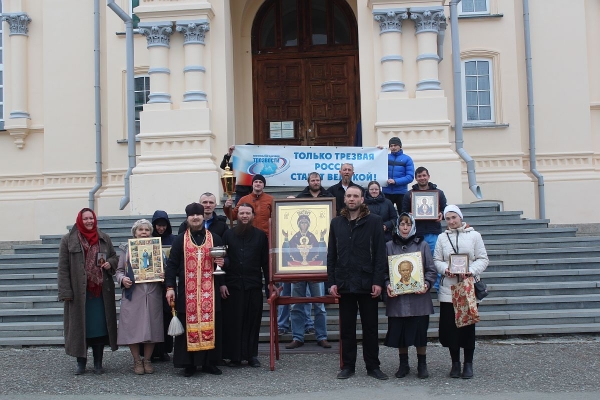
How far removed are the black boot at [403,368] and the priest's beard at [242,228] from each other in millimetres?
2275

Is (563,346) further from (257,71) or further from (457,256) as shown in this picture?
(257,71)

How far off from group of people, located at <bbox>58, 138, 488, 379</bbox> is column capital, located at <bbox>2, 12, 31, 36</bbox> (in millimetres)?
11959

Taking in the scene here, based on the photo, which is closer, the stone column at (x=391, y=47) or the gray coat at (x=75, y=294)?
the gray coat at (x=75, y=294)

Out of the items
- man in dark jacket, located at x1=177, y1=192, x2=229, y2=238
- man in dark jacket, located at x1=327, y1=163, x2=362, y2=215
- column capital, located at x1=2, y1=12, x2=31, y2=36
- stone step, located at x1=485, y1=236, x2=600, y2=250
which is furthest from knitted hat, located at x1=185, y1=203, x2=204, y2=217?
column capital, located at x1=2, y1=12, x2=31, y2=36

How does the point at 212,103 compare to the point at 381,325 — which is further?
the point at 212,103

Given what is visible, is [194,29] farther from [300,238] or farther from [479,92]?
[300,238]

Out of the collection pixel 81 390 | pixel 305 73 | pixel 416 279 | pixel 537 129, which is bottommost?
pixel 81 390

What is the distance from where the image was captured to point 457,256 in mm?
8430

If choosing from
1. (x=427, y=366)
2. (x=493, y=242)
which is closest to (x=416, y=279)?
(x=427, y=366)

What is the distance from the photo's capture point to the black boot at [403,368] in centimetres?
848

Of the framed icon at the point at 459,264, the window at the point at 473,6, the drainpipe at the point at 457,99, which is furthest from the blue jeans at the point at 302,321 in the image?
the window at the point at 473,6

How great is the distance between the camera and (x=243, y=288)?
9.33m

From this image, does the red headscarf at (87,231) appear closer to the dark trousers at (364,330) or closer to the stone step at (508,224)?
the dark trousers at (364,330)

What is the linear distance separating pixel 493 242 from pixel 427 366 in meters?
4.32
